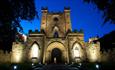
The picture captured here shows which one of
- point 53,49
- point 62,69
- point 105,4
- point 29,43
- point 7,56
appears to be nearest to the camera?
point 105,4

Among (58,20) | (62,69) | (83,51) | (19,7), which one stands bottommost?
(62,69)

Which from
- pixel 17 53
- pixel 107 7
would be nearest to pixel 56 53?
pixel 17 53

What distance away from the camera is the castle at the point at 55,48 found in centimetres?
3028

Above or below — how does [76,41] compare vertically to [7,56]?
above

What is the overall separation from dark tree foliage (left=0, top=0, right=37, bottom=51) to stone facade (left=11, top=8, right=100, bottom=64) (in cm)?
1415

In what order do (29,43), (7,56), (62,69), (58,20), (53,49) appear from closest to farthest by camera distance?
1. (62,69)
2. (7,56)
3. (29,43)
4. (53,49)
5. (58,20)

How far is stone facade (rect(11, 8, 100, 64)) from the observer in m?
30.3

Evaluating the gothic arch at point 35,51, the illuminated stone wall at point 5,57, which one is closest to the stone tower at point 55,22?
the gothic arch at point 35,51

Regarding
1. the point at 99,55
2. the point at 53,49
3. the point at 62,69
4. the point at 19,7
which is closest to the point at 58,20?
the point at 53,49

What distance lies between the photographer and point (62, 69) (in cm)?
2158

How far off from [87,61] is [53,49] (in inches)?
272

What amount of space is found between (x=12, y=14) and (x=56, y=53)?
19336 mm

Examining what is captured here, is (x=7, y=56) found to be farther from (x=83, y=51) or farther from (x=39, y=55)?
(x=83, y=51)

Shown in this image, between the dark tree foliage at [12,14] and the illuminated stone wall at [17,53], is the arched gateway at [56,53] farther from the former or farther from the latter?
the dark tree foliage at [12,14]
